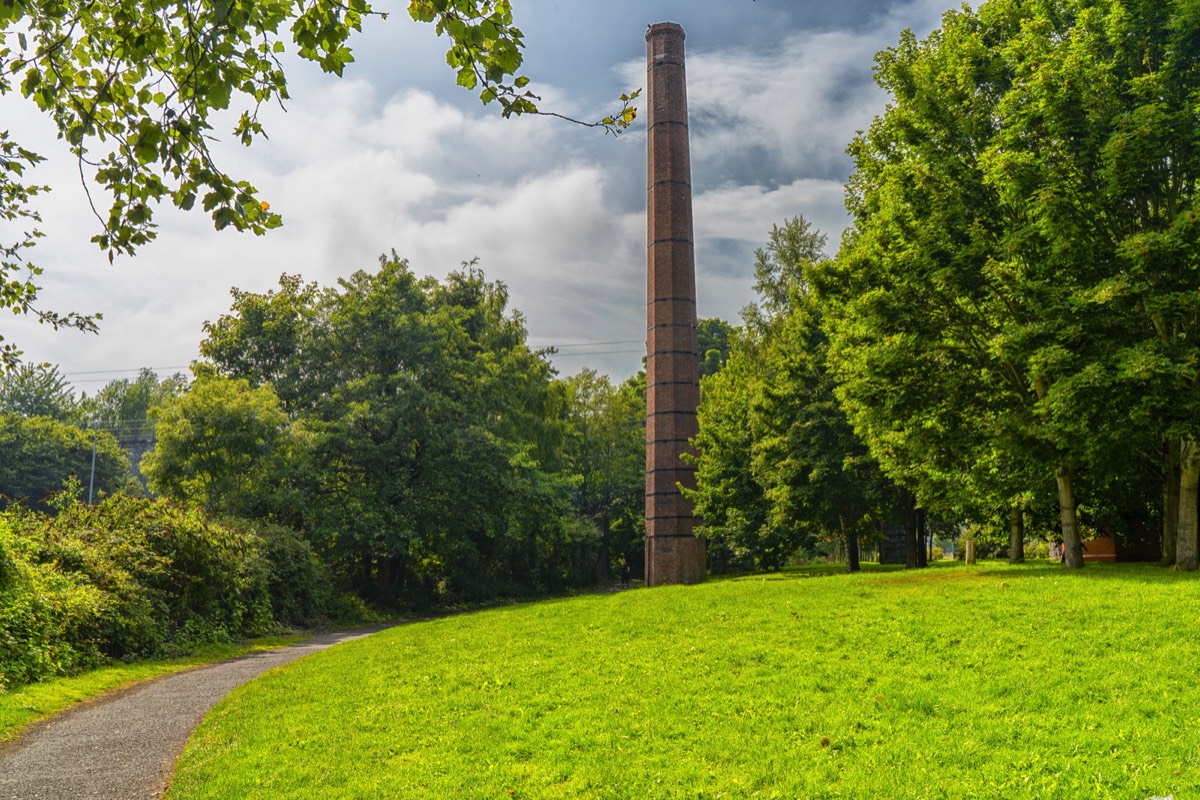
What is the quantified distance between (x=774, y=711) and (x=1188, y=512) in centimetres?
1268

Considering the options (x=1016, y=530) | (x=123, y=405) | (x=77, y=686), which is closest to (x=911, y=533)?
(x=1016, y=530)

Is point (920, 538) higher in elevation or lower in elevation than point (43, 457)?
lower

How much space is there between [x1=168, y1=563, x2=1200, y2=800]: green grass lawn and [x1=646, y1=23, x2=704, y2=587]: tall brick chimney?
1801cm

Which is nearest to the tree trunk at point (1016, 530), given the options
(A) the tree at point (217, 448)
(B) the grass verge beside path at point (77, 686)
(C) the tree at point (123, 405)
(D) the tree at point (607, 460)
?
(B) the grass verge beside path at point (77, 686)

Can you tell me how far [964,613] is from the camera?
13.9 meters

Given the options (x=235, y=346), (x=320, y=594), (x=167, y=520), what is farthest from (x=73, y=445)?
(x=167, y=520)

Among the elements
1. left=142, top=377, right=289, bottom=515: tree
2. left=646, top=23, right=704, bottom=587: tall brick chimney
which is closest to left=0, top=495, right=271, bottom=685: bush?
left=142, top=377, right=289, bottom=515: tree

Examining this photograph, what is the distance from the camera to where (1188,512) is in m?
17.6

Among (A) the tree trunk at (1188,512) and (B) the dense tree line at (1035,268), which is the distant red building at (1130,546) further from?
(A) the tree trunk at (1188,512)

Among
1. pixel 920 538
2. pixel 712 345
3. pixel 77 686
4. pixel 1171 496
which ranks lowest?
pixel 77 686

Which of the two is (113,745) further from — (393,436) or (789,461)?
(393,436)

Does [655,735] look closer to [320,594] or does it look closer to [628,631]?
[628,631]

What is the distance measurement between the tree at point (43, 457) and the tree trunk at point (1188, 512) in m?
62.1

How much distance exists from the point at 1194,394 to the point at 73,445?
254ft
